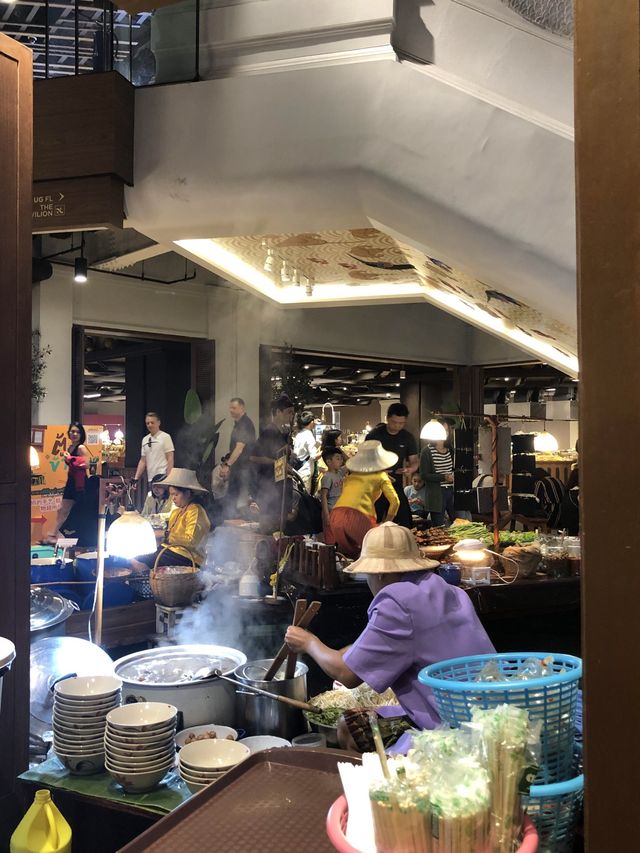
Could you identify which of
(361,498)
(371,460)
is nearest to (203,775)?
(361,498)

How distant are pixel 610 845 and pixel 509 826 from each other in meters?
0.21

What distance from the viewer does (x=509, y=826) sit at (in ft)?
3.93

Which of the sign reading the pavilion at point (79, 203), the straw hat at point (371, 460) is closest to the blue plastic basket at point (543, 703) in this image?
the sign reading the pavilion at point (79, 203)

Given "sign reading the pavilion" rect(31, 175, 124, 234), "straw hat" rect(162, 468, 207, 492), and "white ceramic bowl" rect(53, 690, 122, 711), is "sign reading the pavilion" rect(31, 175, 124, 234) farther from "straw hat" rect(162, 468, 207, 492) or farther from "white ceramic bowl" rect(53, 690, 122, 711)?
"white ceramic bowl" rect(53, 690, 122, 711)

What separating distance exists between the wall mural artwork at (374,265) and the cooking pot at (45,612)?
343 cm

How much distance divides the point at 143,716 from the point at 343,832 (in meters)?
1.32

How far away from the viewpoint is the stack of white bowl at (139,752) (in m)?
2.24

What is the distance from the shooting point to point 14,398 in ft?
8.20

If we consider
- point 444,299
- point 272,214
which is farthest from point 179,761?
point 444,299

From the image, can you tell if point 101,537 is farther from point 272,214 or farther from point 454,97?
point 454,97

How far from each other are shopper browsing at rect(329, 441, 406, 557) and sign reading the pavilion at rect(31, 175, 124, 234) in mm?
2919

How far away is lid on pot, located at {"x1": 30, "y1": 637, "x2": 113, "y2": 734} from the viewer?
280 cm

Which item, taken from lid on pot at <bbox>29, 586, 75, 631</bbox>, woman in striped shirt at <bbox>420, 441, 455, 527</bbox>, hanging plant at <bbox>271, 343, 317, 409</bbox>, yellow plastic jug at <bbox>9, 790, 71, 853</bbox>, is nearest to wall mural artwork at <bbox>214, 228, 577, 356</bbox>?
woman in striped shirt at <bbox>420, 441, 455, 527</bbox>

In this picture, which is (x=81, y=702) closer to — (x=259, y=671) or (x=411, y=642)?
(x=259, y=671)
